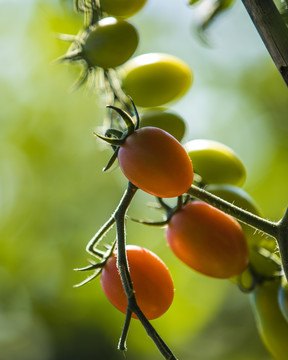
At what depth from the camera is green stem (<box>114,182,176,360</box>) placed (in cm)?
40

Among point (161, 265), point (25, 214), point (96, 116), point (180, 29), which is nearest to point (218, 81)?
point (180, 29)

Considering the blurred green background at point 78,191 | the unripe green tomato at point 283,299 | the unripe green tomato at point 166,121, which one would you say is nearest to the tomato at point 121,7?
the unripe green tomato at point 166,121

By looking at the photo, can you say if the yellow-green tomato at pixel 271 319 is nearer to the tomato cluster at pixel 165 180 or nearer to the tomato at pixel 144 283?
the tomato cluster at pixel 165 180

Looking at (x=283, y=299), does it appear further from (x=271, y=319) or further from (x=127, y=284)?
(x=127, y=284)

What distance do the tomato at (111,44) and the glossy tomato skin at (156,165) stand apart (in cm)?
23

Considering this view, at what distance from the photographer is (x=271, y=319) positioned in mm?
625

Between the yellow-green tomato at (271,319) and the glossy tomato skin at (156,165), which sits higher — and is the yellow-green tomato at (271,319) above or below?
below

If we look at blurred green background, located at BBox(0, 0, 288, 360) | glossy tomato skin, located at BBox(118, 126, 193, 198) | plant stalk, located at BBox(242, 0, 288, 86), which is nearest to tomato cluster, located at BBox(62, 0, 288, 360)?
glossy tomato skin, located at BBox(118, 126, 193, 198)

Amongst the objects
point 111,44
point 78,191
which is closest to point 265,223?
point 111,44

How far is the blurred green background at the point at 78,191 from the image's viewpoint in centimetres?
260

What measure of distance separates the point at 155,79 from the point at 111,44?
0.08 m

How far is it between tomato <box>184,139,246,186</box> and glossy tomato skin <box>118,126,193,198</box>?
0.19m

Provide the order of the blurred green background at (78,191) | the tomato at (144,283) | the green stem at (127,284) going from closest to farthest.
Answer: the green stem at (127,284)
the tomato at (144,283)
the blurred green background at (78,191)

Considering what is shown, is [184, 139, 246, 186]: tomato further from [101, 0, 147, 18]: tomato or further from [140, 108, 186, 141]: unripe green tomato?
[101, 0, 147, 18]: tomato
